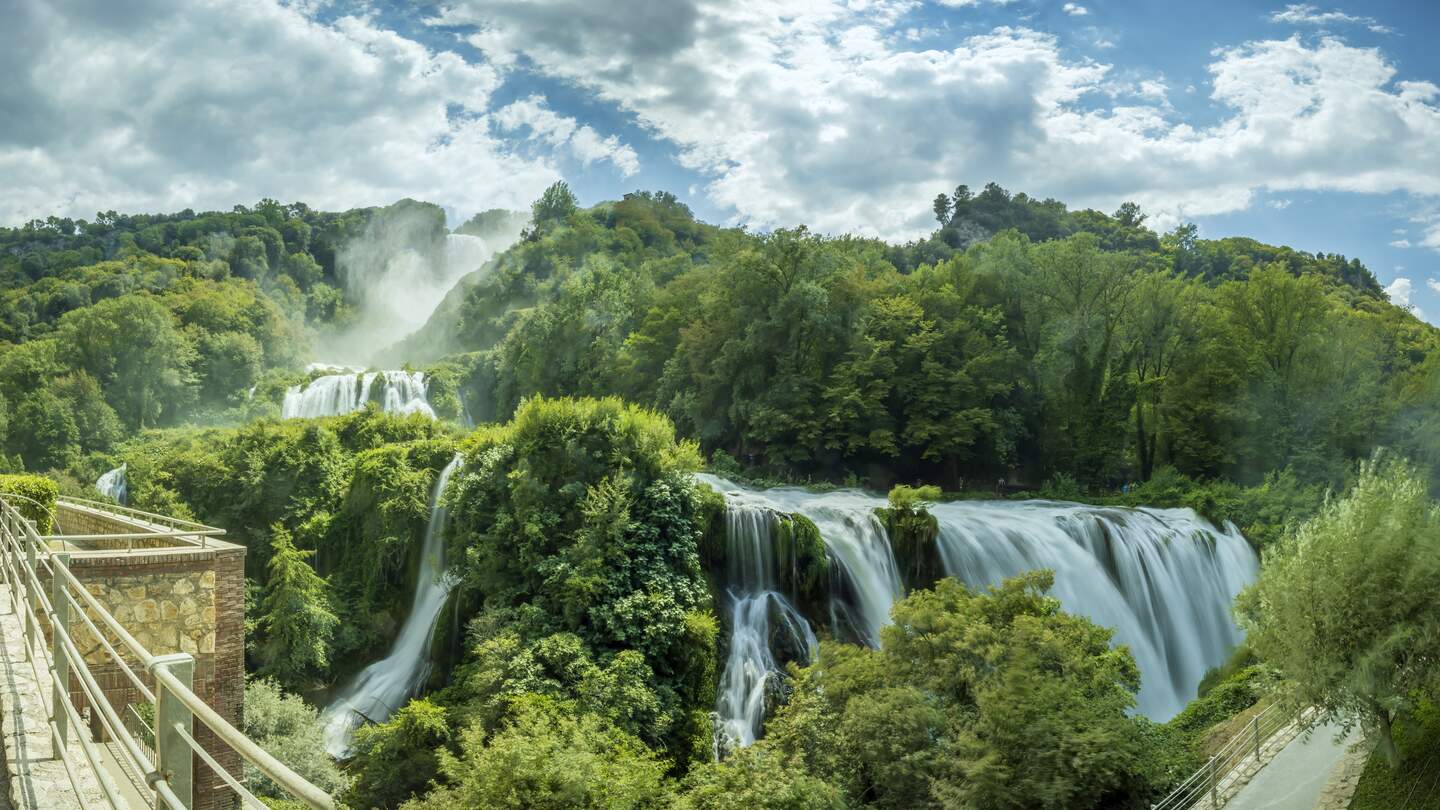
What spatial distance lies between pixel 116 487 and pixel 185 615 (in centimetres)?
2929

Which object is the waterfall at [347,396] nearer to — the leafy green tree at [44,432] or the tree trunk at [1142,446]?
the leafy green tree at [44,432]

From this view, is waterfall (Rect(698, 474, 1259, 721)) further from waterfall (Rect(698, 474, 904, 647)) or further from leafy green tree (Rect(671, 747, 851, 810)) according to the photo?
leafy green tree (Rect(671, 747, 851, 810))

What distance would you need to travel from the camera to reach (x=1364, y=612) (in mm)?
14641

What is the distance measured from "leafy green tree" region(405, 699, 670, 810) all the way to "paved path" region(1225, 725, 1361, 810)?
33.1 ft

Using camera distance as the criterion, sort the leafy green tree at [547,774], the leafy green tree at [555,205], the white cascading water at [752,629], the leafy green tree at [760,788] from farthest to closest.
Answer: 1. the leafy green tree at [555,205]
2. the white cascading water at [752,629]
3. the leafy green tree at [760,788]
4. the leafy green tree at [547,774]

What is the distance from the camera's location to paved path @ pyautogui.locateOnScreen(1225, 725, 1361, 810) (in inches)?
612

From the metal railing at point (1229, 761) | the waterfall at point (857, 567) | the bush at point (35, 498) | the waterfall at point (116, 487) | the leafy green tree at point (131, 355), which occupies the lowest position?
the metal railing at point (1229, 761)

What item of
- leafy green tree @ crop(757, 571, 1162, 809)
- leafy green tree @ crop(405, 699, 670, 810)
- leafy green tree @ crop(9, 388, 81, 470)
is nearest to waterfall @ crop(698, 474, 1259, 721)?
leafy green tree @ crop(757, 571, 1162, 809)

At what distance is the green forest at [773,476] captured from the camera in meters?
14.2

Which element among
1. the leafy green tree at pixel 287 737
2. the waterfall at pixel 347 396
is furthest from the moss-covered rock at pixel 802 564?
the waterfall at pixel 347 396

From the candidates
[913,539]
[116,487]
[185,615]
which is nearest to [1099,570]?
[913,539]

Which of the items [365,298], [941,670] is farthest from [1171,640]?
[365,298]

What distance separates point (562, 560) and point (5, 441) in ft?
143

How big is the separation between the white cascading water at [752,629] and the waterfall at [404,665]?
24.6 ft
